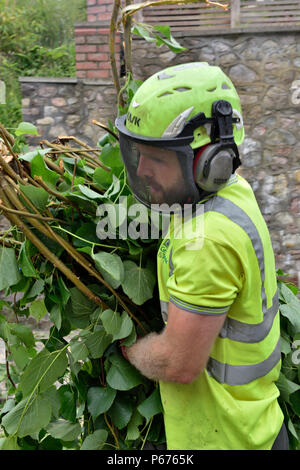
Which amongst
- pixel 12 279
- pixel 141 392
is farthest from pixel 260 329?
pixel 12 279

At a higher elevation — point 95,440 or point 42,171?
point 42,171

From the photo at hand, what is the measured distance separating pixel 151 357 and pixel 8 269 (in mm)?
495

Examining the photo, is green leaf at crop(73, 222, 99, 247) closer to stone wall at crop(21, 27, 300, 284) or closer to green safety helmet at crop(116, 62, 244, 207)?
green safety helmet at crop(116, 62, 244, 207)

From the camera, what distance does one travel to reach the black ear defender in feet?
3.85

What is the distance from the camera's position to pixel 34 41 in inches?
260

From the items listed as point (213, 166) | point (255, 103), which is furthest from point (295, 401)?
point (255, 103)

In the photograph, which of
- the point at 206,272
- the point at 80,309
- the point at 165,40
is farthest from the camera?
the point at 165,40

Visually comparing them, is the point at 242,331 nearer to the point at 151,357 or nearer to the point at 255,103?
the point at 151,357

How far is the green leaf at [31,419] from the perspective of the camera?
5.12ft

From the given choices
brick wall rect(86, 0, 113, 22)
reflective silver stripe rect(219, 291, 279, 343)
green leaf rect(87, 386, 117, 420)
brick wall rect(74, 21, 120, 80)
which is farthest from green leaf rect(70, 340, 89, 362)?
brick wall rect(86, 0, 113, 22)

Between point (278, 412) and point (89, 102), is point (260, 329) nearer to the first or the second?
point (278, 412)

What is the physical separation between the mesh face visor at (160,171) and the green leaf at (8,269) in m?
0.46

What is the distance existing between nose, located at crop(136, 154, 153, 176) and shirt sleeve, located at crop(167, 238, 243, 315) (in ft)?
0.64

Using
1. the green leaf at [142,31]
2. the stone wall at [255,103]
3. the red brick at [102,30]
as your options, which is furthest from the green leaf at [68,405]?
the red brick at [102,30]
